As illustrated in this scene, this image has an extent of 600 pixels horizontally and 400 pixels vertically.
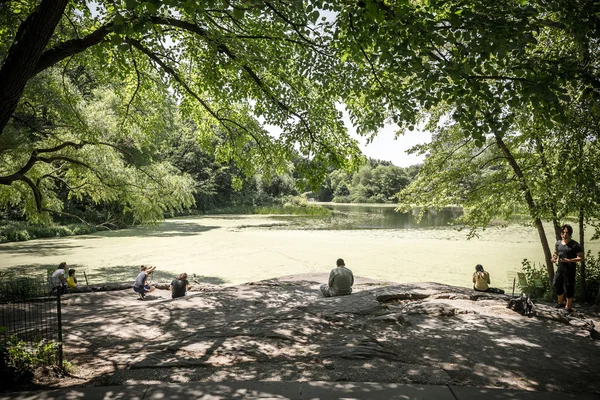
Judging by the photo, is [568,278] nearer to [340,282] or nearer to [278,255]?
[340,282]

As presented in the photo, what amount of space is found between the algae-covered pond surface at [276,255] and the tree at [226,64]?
5059 millimetres

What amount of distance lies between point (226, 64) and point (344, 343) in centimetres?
438

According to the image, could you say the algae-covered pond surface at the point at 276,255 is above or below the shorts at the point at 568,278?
below

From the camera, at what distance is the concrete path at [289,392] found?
2711 mm

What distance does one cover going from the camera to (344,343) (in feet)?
12.5

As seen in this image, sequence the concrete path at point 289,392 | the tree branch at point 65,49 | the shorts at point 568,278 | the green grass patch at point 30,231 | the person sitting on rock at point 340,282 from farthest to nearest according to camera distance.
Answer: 1. the green grass patch at point 30,231
2. the person sitting on rock at point 340,282
3. the shorts at point 568,278
4. the tree branch at point 65,49
5. the concrete path at point 289,392

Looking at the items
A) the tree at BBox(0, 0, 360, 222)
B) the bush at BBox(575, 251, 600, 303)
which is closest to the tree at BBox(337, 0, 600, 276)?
the tree at BBox(0, 0, 360, 222)

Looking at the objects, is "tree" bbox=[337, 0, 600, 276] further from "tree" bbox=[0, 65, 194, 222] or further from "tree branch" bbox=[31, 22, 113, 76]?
"tree" bbox=[0, 65, 194, 222]

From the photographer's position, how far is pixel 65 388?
296cm

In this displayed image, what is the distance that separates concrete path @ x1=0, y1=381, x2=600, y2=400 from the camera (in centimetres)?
271

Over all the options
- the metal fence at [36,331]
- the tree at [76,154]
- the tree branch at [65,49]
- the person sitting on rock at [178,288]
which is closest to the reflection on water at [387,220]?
the tree at [76,154]

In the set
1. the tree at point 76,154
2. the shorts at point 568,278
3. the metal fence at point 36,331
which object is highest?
the tree at point 76,154

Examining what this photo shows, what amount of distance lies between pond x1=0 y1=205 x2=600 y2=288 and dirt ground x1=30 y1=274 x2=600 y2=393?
4.24 metres

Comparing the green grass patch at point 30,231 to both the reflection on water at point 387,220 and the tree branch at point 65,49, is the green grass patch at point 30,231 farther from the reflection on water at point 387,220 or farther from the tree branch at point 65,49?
the reflection on water at point 387,220
